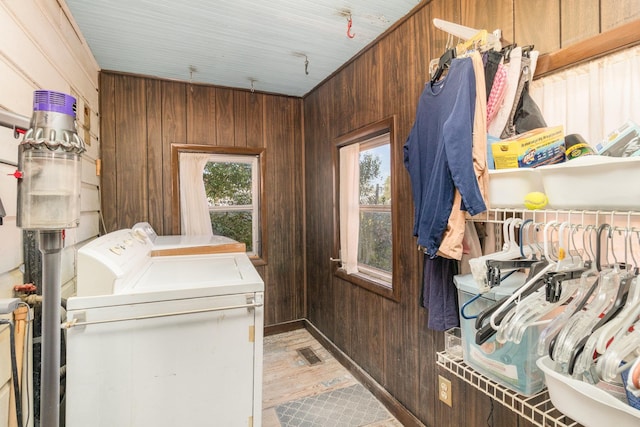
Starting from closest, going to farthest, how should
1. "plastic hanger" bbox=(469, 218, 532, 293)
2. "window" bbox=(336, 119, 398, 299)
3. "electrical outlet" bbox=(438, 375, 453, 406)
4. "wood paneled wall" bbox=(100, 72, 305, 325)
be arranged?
"plastic hanger" bbox=(469, 218, 532, 293) < "electrical outlet" bbox=(438, 375, 453, 406) < "window" bbox=(336, 119, 398, 299) < "wood paneled wall" bbox=(100, 72, 305, 325)

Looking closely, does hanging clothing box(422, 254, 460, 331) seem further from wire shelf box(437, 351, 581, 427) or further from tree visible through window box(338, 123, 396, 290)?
tree visible through window box(338, 123, 396, 290)

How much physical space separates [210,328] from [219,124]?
7.45 feet

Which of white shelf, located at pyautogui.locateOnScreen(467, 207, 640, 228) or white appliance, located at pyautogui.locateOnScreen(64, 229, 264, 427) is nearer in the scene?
white shelf, located at pyautogui.locateOnScreen(467, 207, 640, 228)

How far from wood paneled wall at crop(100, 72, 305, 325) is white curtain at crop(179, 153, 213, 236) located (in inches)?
4.2

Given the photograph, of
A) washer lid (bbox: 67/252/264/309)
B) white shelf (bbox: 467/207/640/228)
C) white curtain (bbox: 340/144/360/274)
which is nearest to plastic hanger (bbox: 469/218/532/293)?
white shelf (bbox: 467/207/640/228)

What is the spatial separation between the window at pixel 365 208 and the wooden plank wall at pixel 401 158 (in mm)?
112

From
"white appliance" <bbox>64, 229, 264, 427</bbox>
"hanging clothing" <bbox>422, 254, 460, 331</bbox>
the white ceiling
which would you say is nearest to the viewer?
"white appliance" <bbox>64, 229, 264, 427</bbox>

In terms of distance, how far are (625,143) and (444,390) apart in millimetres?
1407

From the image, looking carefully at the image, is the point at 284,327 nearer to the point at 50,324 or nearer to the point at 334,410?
the point at 334,410

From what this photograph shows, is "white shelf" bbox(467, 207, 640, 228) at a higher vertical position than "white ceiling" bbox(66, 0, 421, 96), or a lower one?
lower

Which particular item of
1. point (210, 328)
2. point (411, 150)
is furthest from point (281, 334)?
point (411, 150)

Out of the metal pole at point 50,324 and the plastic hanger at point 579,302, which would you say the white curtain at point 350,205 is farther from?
the metal pole at point 50,324

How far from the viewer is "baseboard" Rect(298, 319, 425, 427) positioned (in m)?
1.91

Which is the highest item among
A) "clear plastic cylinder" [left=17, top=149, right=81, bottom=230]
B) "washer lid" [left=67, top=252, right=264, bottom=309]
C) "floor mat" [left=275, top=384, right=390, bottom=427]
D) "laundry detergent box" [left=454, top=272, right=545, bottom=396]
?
"clear plastic cylinder" [left=17, top=149, right=81, bottom=230]
